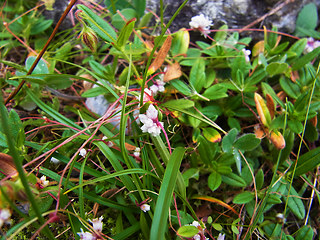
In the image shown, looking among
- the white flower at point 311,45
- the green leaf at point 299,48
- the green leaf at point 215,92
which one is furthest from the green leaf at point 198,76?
the white flower at point 311,45

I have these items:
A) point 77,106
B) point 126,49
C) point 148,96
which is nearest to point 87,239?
point 148,96

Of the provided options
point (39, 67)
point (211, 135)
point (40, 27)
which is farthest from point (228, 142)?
point (40, 27)

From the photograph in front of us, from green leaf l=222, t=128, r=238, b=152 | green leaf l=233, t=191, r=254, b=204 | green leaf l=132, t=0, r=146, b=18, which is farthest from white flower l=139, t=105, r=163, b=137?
green leaf l=132, t=0, r=146, b=18

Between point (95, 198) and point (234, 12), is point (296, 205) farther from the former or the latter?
point (234, 12)

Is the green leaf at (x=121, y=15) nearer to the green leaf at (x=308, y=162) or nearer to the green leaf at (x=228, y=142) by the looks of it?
the green leaf at (x=228, y=142)

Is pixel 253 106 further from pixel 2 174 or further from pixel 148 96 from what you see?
pixel 2 174
